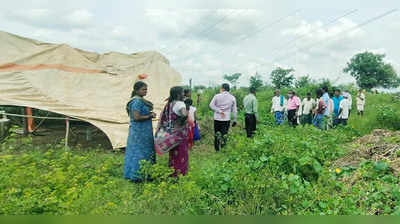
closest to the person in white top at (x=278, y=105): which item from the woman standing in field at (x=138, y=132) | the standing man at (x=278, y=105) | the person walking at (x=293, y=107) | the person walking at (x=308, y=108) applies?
the standing man at (x=278, y=105)

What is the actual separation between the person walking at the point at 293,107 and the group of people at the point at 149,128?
5183 millimetres

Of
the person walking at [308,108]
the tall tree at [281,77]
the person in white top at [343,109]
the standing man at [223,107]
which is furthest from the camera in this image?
the tall tree at [281,77]

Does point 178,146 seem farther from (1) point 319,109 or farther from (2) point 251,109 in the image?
(1) point 319,109

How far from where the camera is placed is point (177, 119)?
3.54 m

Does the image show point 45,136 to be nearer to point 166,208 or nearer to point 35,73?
point 35,73

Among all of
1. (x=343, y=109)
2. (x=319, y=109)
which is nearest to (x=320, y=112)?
(x=319, y=109)

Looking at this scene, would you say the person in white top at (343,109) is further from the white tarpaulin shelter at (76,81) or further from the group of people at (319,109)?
the white tarpaulin shelter at (76,81)

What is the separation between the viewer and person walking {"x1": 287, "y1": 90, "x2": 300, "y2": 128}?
26.0 feet

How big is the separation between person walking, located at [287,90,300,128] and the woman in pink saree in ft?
17.3

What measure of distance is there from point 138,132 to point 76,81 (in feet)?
13.3

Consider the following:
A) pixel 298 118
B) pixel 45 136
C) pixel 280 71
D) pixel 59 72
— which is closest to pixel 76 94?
pixel 59 72

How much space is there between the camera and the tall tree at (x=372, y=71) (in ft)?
126

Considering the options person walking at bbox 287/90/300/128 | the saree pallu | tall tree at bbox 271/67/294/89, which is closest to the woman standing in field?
the saree pallu

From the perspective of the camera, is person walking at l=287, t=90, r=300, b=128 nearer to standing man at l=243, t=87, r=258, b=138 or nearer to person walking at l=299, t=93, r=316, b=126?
person walking at l=299, t=93, r=316, b=126
